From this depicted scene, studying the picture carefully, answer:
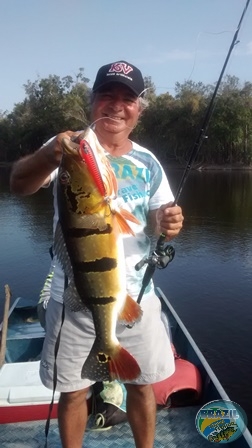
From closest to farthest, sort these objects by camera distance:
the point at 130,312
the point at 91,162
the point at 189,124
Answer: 1. the point at 91,162
2. the point at 130,312
3. the point at 189,124

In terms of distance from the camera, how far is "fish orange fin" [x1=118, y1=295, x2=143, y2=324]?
97.7 inches

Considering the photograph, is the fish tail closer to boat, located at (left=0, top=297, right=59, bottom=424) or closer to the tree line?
boat, located at (left=0, top=297, right=59, bottom=424)

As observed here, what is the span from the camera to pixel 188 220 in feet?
66.8

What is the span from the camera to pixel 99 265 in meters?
2.29

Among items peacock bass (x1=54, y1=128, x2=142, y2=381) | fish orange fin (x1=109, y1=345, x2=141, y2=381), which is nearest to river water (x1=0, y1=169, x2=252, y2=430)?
fish orange fin (x1=109, y1=345, x2=141, y2=381)

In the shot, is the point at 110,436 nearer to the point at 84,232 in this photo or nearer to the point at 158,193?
the point at 158,193

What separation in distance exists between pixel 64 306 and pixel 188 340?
344 cm

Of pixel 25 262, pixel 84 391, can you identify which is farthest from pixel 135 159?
pixel 25 262

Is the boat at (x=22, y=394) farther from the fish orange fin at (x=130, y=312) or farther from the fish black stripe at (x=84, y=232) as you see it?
the fish black stripe at (x=84, y=232)

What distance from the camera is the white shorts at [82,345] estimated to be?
2.68 m

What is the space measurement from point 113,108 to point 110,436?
2.84 metres

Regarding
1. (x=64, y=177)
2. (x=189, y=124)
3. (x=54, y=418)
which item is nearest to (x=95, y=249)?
(x=64, y=177)

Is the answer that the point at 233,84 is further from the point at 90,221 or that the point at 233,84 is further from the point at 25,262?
the point at 90,221

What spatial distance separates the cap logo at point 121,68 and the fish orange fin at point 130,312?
52.5 inches
